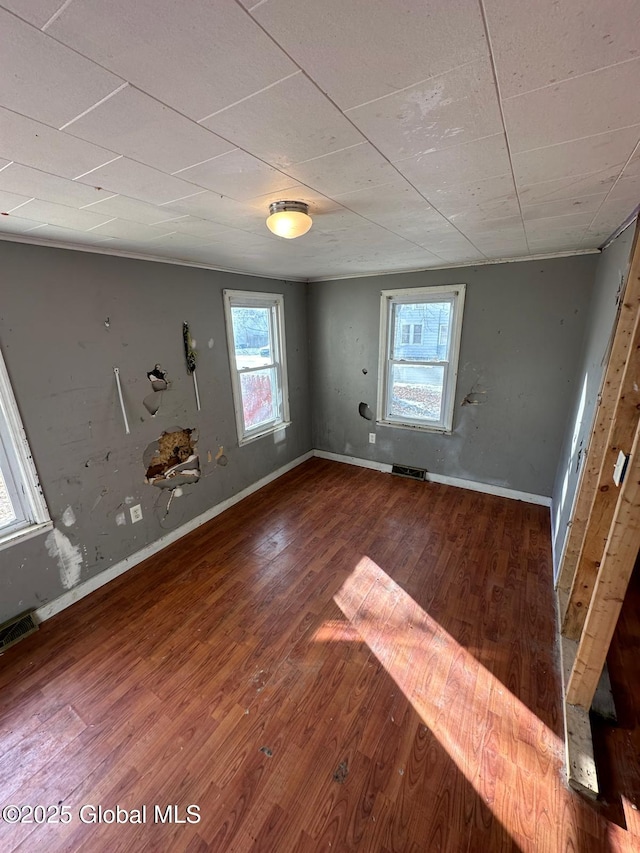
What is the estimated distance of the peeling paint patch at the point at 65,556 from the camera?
2.20 meters

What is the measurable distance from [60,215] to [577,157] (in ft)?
6.93

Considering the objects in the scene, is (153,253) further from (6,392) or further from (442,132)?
(442,132)

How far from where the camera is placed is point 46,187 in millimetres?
1257

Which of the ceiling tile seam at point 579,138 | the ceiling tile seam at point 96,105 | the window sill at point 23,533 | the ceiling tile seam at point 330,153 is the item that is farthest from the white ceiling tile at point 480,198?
the window sill at point 23,533

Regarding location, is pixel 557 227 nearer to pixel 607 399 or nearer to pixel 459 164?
pixel 607 399

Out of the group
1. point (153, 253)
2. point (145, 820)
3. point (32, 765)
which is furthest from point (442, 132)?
point (32, 765)

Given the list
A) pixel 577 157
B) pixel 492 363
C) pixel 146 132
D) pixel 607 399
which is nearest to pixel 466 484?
pixel 492 363

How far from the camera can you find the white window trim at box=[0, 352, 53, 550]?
195cm

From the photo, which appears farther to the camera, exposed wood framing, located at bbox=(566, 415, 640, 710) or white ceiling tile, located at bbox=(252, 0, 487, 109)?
exposed wood framing, located at bbox=(566, 415, 640, 710)

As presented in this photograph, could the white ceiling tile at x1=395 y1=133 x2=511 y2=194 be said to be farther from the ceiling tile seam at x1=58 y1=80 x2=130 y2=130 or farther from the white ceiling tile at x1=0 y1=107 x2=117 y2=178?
the white ceiling tile at x1=0 y1=107 x2=117 y2=178

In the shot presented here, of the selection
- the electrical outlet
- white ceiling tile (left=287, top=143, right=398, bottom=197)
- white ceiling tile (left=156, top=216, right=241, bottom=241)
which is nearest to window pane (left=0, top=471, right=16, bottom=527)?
the electrical outlet

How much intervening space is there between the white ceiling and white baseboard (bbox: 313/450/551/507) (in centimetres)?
258

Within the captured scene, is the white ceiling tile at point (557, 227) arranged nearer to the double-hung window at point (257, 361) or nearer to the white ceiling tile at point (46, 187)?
the white ceiling tile at point (46, 187)

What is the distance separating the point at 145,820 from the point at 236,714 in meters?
0.45
